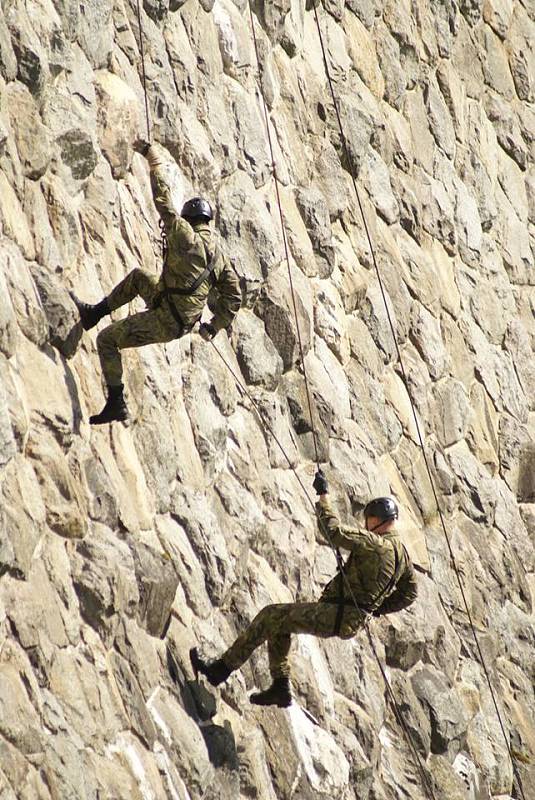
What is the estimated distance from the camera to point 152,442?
10.5m

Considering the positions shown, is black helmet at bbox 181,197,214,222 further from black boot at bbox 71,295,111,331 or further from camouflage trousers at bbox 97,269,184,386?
black boot at bbox 71,295,111,331

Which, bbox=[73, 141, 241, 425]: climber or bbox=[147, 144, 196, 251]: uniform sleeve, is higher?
bbox=[147, 144, 196, 251]: uniform sleeve

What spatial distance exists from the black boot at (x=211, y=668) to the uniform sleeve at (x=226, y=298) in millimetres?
2104

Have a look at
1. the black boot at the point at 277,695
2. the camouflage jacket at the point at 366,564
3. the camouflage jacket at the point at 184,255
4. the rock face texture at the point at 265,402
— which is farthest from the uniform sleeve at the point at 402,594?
the camouflage jacket at the point at 184,255

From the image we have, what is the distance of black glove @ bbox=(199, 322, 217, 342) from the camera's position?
424 inches

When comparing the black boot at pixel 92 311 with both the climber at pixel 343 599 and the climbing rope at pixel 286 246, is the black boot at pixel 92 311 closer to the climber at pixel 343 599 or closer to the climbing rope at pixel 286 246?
the climber at pixel 343 599

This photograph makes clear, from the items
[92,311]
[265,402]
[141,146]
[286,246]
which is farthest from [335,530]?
[286,246]

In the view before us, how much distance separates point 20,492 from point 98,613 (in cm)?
87

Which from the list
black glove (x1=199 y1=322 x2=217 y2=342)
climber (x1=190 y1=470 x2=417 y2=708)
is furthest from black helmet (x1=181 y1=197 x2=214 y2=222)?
climber (x1=190 y1=470 x2=417 y2=708)

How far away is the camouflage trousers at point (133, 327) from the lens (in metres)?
9.90

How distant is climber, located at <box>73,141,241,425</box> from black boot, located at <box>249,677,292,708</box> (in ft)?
6.27

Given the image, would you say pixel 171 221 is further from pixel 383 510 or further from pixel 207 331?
pixel 383 510

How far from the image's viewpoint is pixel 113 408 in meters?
9.93

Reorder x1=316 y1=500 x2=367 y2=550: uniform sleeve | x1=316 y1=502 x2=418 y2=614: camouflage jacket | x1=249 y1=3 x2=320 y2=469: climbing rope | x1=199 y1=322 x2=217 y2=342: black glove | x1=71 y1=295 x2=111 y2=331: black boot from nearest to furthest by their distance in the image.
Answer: x1=316 y1=500 x2=367 y2=550: uniform sleeve → x1=316 y1=502 x2=418 y2=614: camouflage jacket → x1=71 y1=295 x2=111 y2=331: black boot → x1=199 y1=322 x2=217 y2=342: black glove → x1=249 y1=3 x2=320 y2=469: climbing rope
